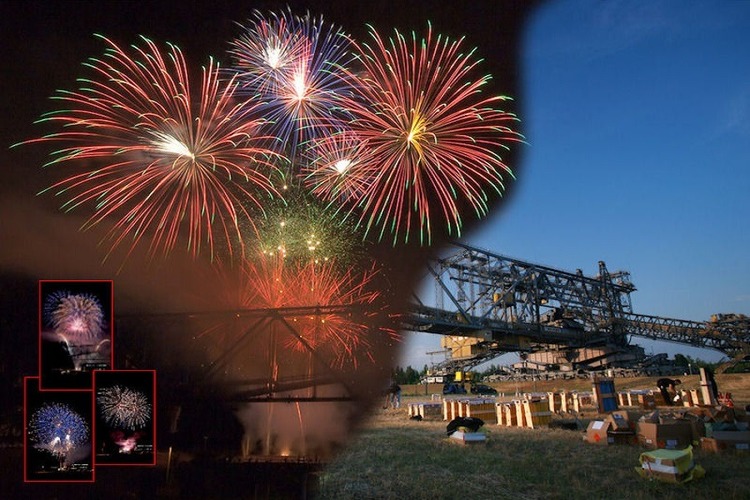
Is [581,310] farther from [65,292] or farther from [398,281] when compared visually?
[65,292]

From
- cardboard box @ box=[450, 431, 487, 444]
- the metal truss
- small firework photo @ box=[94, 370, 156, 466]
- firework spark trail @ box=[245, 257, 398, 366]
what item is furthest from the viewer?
firework spark trail @ box=[245, 257, 398, 366]

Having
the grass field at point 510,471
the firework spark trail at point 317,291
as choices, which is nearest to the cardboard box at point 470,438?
the grass field at point 510,471

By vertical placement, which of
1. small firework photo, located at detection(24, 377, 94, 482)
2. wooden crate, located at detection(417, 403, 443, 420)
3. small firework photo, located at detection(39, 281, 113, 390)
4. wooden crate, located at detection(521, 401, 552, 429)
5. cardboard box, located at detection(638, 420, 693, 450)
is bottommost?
wooden crate, located at detection(417, 403, 443, 420)

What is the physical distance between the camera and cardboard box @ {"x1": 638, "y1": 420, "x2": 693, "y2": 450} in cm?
872

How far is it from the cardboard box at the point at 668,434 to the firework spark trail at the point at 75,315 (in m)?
10.6

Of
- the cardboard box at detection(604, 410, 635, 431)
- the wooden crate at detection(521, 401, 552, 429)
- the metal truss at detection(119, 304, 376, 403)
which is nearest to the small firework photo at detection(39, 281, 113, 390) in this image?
the metal truss at detection(119, 304, 376, 403)

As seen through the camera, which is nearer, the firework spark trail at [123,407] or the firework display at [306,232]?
the firework spark trail at [123,407]

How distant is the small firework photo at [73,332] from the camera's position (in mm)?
8086

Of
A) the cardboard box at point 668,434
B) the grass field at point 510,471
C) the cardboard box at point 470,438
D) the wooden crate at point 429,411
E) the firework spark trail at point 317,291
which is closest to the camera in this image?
the grass field at point 510,471

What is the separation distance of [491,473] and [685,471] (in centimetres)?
285

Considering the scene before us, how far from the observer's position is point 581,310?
41531 millimetres

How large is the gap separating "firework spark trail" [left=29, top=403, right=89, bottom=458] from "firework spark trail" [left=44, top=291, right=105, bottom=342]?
1.25 m

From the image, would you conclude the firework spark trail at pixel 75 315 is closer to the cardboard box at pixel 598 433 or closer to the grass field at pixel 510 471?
the grass field at pixel 510 471

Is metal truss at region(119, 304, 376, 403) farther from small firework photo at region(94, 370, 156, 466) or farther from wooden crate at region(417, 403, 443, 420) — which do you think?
wooden crate at region(417, 403, 443, 420)
